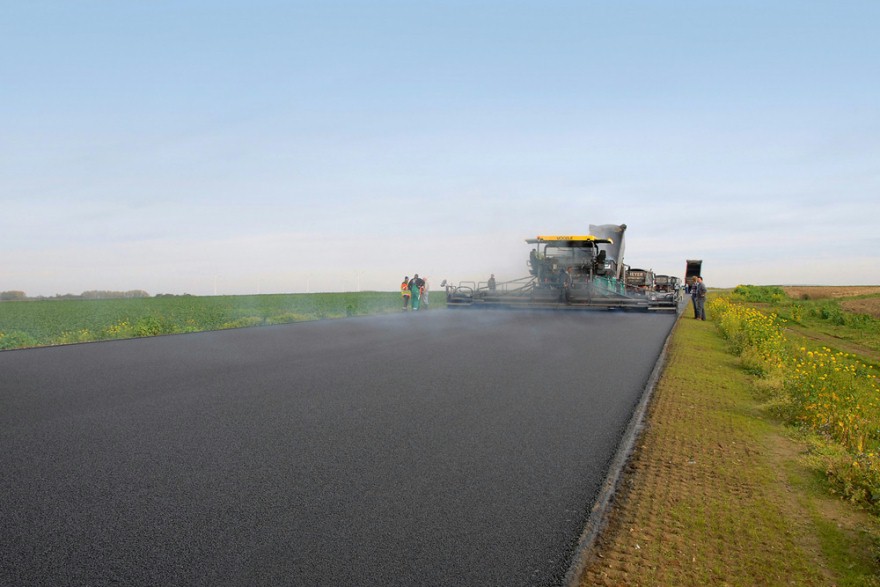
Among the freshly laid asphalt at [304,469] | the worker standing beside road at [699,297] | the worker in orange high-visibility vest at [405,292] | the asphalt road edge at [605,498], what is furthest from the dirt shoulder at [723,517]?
the worker in orange high-visibility vest at [405,292]

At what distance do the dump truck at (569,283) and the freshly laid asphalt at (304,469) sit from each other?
15.0 metres

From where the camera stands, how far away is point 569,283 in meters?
24.8

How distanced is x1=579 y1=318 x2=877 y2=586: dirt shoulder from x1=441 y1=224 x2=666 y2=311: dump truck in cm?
1828

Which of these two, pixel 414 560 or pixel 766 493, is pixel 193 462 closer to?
pixel 414 560

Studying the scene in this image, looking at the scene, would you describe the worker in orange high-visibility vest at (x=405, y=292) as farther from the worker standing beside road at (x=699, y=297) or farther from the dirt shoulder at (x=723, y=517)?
the dirt shoulder at (x=723, y=517)

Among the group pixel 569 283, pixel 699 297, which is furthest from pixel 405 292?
pixel 699 297

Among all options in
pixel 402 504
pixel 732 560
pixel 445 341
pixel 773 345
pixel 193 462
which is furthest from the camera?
pixel 445 341

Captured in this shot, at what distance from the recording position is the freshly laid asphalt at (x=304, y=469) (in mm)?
3199

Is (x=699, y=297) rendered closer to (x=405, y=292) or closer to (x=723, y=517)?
(x=405, y=292)

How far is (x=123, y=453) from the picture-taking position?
509 cm

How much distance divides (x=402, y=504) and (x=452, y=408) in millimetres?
2870

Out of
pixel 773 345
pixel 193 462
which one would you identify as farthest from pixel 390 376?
pixel 773 345

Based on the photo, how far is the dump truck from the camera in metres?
24.6

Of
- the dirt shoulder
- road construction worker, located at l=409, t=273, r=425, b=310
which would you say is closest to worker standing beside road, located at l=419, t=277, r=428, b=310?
road construction worker, located at l=409, t=273, r=425, b=310
